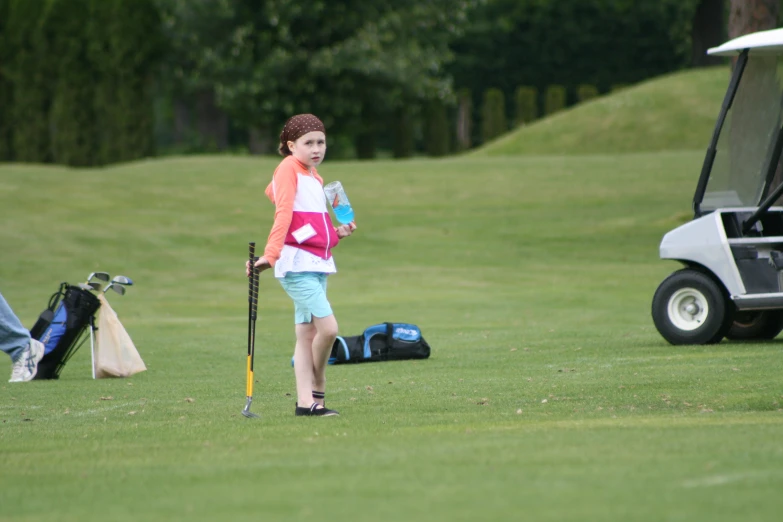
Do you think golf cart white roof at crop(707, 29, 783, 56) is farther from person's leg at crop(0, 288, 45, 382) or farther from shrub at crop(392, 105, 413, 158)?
shrub at crop(392, 105, 413, 158)

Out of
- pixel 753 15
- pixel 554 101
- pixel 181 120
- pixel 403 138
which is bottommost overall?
pixel 403 138

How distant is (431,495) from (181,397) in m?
4.89

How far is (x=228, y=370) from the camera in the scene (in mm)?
11812

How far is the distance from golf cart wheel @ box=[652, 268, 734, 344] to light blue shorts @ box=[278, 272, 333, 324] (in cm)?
499

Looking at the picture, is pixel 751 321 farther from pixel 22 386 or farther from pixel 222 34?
pixel 222 34

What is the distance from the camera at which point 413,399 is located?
9.00m

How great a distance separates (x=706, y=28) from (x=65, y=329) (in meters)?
43.3

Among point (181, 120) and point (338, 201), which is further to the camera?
point (181, 120)

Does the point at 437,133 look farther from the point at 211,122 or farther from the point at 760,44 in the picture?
the point at 760,44

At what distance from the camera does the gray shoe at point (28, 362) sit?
1098 cm

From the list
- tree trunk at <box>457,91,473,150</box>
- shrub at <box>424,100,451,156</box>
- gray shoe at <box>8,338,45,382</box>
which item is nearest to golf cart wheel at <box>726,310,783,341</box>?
gray shoe at <box>8,338,45,382</box>

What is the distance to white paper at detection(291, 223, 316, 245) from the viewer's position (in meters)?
7.88

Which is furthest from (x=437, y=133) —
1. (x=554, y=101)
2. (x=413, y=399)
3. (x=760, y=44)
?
(x=413, y=399)

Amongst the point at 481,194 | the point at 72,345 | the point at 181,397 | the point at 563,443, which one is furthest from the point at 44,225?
the point at 563,443
